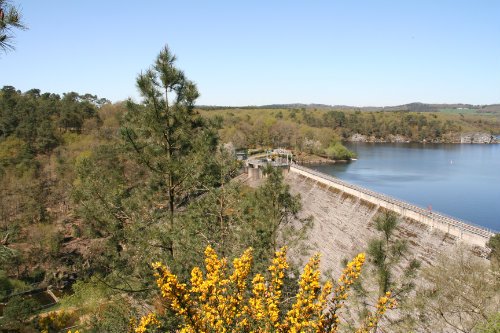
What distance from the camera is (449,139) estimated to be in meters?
97.7

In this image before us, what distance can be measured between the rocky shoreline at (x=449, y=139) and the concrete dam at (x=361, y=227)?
76485 mm

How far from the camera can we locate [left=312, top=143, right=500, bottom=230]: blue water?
28734mm

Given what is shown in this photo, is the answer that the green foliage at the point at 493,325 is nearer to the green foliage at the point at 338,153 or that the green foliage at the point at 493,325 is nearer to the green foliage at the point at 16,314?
the green foliage at the point at 16,314

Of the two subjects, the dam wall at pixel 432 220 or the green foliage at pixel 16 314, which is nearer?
the green foliage at pixel 16 314

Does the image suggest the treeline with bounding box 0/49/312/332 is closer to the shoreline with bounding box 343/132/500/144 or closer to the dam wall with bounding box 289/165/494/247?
the dam wall with bounding box 289/165/494/247

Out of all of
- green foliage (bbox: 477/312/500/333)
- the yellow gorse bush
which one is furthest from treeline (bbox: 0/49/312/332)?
→ green foliage (bbox: 477/312/500/333)

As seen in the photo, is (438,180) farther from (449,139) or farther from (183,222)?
(449,139)

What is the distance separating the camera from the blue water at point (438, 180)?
94.3ft

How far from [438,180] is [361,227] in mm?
25363

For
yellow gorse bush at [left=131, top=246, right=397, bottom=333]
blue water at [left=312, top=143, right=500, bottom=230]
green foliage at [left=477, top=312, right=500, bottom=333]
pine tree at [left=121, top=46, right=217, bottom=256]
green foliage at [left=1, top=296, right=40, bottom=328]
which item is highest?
pine tree at [left=121, top=46, right=217, bottom=256]

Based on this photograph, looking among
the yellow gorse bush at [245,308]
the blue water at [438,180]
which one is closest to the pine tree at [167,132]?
the yellow gorse bush at [245,308]

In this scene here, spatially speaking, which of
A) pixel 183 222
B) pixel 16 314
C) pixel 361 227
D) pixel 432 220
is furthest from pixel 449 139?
pixel 16 314

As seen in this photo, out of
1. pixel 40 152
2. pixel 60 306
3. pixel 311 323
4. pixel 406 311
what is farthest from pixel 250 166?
pixel 311 323

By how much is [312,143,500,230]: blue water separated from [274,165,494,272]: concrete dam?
353 inches
